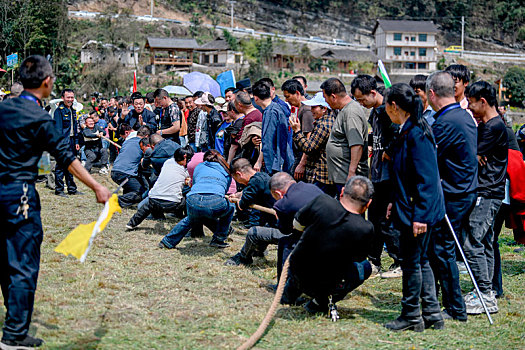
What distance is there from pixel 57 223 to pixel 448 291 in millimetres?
6260

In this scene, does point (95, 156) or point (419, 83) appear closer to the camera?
point (419, 83)

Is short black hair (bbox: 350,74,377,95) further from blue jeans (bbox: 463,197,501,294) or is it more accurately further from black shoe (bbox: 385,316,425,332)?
black shoe (bbox: 385,316,425,332)

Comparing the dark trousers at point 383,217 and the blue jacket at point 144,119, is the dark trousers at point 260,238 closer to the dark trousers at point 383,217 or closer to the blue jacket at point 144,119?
the dark trousers at point 383,217

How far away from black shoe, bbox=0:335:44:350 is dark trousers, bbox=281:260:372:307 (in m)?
2.23

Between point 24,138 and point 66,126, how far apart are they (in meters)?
7.55

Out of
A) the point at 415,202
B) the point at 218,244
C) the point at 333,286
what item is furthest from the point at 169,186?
the point at 415,202

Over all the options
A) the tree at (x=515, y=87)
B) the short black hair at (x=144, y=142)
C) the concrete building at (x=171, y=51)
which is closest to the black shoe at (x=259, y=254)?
the short black hair at (x=144, y=142)

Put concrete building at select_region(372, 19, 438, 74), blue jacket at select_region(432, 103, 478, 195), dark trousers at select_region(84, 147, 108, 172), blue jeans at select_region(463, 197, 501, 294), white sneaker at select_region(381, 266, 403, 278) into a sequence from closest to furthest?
blue jacket at select_region(432, 103, 478, 195) → blue jeans at select_region(463, 197, 501, 294) → white sneaker at select_region(381, 266, 403, 278) → dark trousers at select_region(84, 147, 108, 172) → concrete building at select_region(372, 19, 438, 74)

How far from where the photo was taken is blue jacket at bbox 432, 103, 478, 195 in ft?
15.7

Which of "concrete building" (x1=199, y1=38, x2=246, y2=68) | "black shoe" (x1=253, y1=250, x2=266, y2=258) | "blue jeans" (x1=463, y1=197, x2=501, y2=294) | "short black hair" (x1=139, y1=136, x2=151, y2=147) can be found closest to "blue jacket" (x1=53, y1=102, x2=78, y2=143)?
"short black hair" (x1=139, y1=136, x2=151, y2=147)

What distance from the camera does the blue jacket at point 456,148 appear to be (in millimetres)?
4789

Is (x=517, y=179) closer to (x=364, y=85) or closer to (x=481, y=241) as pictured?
(x=481, y=241)

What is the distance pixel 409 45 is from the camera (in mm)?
77062

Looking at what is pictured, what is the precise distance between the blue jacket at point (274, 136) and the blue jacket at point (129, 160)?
3509 mm
